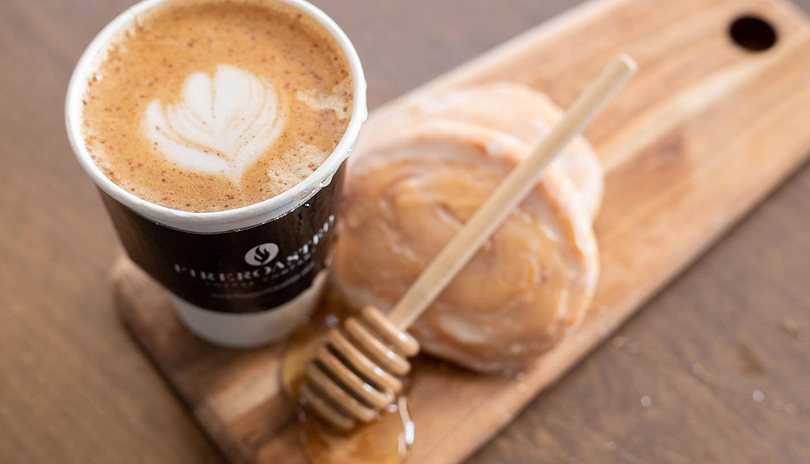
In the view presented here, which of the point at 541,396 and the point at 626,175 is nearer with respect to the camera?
the point at 541,396

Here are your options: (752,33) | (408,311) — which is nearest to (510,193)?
(408,311)

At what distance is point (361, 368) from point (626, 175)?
47cm

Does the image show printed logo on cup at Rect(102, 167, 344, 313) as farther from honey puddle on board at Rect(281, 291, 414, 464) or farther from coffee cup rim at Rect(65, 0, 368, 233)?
honey puddle on board at Rect(281, 291, 414, 464)

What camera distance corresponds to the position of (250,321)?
802mm

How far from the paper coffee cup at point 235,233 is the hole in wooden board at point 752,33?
0.77 metres

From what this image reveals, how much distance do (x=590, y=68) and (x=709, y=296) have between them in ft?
1.21

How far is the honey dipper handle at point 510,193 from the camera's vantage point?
75cm

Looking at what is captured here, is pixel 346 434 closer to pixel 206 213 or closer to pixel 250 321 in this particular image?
pixel 250 321

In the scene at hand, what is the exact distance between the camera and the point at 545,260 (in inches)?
30.9

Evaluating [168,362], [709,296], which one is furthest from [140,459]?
[709,296]

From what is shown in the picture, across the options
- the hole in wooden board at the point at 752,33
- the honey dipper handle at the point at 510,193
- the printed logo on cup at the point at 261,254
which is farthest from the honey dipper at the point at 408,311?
the hole in wooden board at the point at 752,33

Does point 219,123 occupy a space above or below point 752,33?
below

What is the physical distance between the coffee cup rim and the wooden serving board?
0.31 meters

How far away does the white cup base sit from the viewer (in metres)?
0.79
